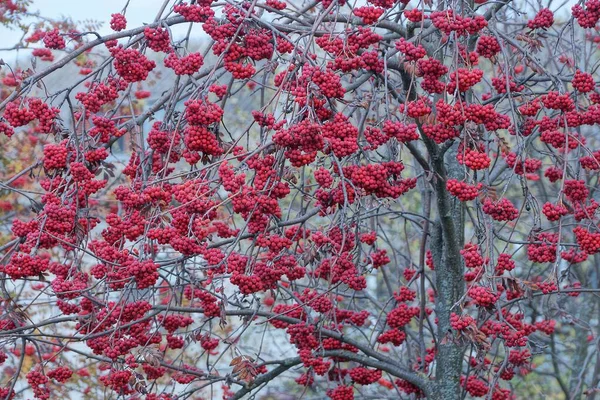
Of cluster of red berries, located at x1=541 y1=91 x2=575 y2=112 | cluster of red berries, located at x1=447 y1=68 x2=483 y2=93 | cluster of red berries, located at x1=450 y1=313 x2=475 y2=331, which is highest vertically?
cluster of red berries, located at x1=541 y1=91 x2=575 y2=112

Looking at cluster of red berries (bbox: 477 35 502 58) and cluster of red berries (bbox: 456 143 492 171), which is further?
cluster of red berries (bbox: 477 35 502 58)

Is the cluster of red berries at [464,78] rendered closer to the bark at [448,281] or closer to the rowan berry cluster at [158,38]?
the rowan berry cluster at [158,38]

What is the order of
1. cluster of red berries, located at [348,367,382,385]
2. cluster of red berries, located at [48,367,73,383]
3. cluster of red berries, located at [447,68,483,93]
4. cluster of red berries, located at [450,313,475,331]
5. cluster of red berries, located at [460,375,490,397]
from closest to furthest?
cluster of red berries, located at [447,68,483,93] < cluster of red berries, located at [450,313,475,331] < cluster of red berries, located at [48,367,73,383] < cluster of red berries, located at [348,367,382,385] < cluster of red berries, located at [460,375,490,397]

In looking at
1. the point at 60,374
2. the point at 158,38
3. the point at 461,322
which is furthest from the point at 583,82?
the point at 60,374

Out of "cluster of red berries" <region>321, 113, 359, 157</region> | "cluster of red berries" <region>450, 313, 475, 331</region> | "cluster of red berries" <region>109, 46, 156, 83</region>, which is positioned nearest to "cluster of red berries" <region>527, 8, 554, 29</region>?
"cluster of red berries" <region>321, 113, 359, 157</region>

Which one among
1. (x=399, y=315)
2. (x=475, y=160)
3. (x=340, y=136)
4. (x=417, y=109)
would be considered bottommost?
(x=475, y=160)

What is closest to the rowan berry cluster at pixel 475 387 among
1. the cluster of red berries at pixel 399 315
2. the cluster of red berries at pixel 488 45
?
the cluster of red berries at pixel 399 315

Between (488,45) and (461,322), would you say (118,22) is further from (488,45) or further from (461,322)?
(461,322)

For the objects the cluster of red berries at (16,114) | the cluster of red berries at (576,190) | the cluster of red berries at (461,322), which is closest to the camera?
the cluster of red berries at (461,322)

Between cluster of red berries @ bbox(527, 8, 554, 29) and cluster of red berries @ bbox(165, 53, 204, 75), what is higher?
cluster of red berries @ bbox(527, 8, 554, 29)

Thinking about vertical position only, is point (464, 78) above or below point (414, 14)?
below

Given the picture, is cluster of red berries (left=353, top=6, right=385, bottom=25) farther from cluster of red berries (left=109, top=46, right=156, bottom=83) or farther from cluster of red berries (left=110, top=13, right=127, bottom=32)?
cluster of red berries (left=110, top=13, right=127, bottom=32)

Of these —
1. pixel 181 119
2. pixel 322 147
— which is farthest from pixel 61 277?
pixel 322 147

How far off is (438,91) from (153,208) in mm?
1109
